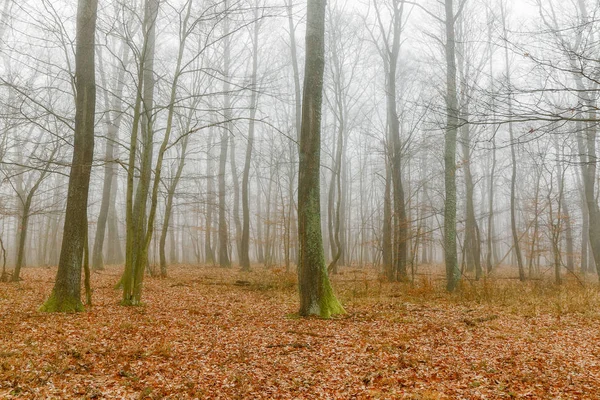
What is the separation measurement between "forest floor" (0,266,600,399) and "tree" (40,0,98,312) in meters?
0.49

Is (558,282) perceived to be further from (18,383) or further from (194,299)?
(18,383)

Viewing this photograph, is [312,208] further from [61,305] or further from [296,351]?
[61,305]

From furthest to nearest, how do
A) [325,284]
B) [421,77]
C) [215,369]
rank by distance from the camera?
1. [421,77]
2. [325,284]
3. [215,369]

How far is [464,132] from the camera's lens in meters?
15.9

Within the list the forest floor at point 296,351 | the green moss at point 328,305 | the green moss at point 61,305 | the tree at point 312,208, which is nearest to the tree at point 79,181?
the green moss at point 61,305

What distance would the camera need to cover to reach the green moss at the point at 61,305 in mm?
6440

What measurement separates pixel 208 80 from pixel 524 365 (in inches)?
588

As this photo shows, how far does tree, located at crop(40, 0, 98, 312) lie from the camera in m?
6.59

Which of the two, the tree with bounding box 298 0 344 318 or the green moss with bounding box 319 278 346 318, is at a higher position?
the tree with bounding box 298 0 344 318

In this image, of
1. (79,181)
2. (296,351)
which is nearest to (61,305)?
(79,181)

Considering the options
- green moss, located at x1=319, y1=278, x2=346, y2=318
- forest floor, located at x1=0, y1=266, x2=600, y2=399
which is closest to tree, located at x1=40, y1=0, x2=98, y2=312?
forest floor, located at x1=0, y1=266, x2=600, y2=399

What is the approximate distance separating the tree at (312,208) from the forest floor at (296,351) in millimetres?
457

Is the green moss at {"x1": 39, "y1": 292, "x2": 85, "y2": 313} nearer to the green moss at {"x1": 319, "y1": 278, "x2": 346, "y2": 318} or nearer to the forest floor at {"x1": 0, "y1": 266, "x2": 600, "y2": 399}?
the forest floor at {"x1": 0, "y1": 266, "x2": 600, "y2": 399}

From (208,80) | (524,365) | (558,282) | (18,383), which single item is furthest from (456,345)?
(208,80)
